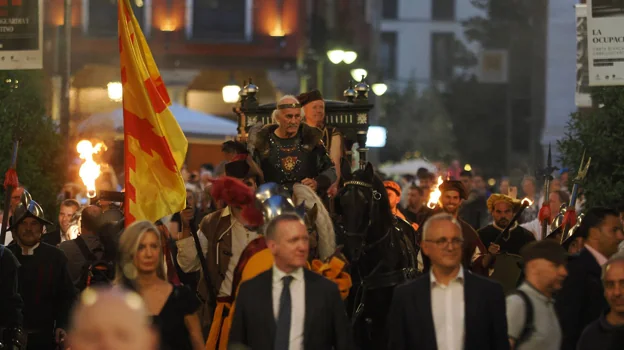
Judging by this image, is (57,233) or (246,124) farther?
(246,124)

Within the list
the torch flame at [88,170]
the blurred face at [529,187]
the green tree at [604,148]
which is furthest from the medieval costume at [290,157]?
the blurred face at [529,187]

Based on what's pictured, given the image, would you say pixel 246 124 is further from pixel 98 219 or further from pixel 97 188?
pixel 98 219

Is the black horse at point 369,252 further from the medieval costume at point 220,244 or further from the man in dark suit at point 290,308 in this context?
the man in dark suit at point 290,308

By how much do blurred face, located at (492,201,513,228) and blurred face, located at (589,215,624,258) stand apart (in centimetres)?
549

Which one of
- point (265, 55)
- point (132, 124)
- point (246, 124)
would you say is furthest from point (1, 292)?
point (265, 55)

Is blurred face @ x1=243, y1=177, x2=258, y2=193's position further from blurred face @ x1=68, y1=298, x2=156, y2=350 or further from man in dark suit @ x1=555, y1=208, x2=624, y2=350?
blurred face @ x1=68, y1=298, x2=156, y2=350

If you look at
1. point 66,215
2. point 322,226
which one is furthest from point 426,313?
point 66,215

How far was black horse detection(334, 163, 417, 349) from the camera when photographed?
40.3 feet

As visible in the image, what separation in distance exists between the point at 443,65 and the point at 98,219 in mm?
119827

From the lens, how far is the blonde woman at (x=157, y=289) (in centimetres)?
804

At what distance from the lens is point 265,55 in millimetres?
46375

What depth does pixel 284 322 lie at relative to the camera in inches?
313

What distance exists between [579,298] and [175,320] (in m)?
2.84

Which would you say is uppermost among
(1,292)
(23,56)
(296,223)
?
(23,56)
